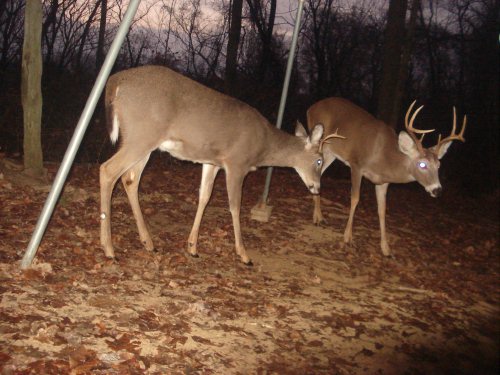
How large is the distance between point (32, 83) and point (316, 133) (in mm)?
4111

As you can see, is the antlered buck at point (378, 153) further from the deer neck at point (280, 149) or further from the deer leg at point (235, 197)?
the deer leg at point (235, 197)

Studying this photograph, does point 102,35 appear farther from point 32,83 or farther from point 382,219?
point 382,219

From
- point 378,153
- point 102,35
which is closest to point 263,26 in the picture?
point 102,35

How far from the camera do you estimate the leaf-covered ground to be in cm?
391

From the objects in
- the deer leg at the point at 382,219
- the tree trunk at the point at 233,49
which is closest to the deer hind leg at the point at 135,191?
the deer leg at the point at 382,219

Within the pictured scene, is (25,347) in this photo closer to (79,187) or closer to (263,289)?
(263,289)

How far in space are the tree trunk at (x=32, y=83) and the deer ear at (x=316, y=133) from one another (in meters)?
3.97

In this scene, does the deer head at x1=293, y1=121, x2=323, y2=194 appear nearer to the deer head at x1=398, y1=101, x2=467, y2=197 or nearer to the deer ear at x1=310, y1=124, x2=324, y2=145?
the deer ear at x1=310, y1=124, x2=324, y2=145

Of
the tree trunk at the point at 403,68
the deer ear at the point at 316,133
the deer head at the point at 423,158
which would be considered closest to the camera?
the deer ear at the point at 316,133

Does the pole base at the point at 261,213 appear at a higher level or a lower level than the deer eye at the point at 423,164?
lower

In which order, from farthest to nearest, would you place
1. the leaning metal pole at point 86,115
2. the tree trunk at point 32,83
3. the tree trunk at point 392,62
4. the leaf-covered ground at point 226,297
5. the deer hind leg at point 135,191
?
1. the tree trunk at point 392,62
2. the tree trunk at point 32,83
3. the deer hind leg at point 135,191
4. the leaning metal pole at point 86,115
5. the leaf-covered ground at point 226,297

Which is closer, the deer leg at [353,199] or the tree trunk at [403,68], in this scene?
the deer leg at [353,199]

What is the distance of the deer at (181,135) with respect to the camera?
5715 mm

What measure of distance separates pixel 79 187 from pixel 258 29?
17022mm
